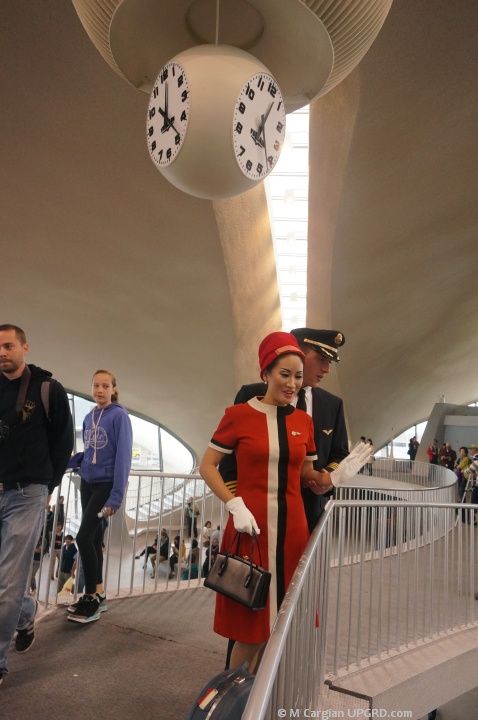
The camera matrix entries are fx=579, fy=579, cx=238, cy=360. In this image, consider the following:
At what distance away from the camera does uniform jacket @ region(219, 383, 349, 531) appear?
10.3 ft

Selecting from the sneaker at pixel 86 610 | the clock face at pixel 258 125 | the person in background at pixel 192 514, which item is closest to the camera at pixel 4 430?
the sneaker at pixel 86 610

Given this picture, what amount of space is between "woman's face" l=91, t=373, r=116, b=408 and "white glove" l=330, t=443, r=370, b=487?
7.29 feet

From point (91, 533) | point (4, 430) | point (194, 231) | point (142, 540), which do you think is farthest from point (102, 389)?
point (142, 540)

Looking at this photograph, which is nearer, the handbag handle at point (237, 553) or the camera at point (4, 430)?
the handbag handle at point (237, 553)

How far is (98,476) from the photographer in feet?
14.2

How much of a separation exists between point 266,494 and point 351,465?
0.53 meters

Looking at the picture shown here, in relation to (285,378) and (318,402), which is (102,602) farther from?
(285,378)

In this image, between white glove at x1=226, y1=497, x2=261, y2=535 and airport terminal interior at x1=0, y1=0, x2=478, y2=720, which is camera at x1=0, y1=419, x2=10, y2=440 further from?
white glove at x1=226, y1=497, x2=261, y2=535

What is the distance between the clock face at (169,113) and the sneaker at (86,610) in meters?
3.03

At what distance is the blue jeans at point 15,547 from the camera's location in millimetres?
3053

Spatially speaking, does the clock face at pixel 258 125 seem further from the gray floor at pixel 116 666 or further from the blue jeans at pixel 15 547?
the gray floor at pixel 116 666

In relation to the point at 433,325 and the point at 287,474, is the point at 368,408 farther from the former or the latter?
the point at 287,474

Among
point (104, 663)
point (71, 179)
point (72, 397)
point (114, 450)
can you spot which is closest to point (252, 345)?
point (71, 179)

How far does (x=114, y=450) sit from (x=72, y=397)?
2390cm
